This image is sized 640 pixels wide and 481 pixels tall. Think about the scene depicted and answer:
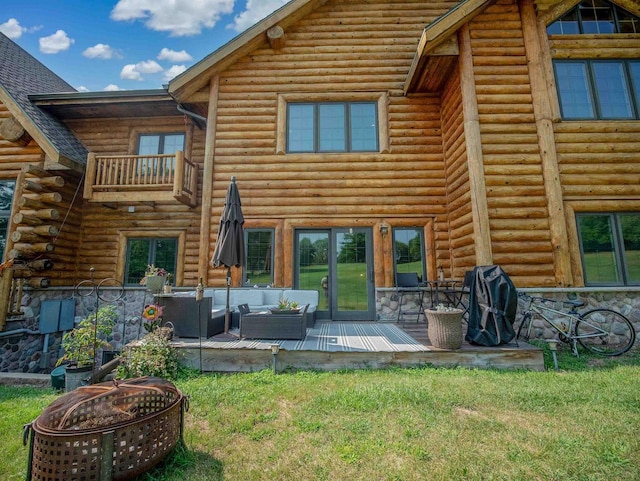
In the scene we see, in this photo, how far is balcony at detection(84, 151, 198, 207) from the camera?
24.2ft

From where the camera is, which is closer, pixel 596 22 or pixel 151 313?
pixel 151 313

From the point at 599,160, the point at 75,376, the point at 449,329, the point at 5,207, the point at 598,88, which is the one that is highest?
the point at 598,88

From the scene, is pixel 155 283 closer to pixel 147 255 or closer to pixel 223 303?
pixel 223 303

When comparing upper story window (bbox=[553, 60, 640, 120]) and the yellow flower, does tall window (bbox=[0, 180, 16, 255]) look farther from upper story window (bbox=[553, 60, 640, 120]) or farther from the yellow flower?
upper story window (bbox=[553, 60, 640, 120])

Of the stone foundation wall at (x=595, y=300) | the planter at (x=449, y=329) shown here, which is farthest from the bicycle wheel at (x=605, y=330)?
the planter at (x=449, y=329)

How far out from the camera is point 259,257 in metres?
7.28

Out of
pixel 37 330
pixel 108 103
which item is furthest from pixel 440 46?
pixel 37 330

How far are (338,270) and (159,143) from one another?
6.42 metres

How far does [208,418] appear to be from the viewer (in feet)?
9.29

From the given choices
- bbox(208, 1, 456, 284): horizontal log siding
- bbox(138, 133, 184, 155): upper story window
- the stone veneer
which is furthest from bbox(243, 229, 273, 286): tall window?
bbox(138, 133, 184, 155): upper story window

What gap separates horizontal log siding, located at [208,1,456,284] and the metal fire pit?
5.01 metres

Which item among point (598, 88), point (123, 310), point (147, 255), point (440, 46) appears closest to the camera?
point (598, 88)

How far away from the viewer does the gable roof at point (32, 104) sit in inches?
289

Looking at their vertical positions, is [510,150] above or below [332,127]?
below
